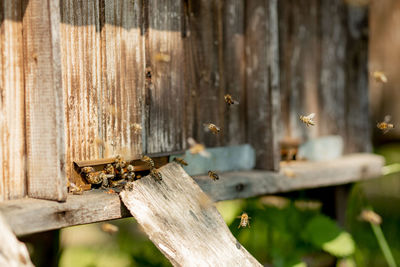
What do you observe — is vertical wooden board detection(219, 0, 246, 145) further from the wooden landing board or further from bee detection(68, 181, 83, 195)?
bee detection(68, 181, 83, 195)

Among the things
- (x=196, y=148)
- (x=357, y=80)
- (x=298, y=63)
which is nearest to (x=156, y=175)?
(x=196, y=148)

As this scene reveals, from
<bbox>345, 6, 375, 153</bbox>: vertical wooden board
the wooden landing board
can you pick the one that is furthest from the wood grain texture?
<bbox>345, 6, 375, 153</bbox>: vertical wooden board

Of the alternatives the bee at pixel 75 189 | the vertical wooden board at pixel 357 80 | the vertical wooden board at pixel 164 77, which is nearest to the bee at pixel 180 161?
the vertical wooden board at pixel 164 77

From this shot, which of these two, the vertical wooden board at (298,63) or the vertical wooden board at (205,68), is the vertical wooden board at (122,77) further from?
the vertical wooden board at (298,63)

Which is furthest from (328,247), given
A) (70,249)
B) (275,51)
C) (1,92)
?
(1,92)

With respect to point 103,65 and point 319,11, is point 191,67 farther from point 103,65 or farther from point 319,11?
point 319,11
